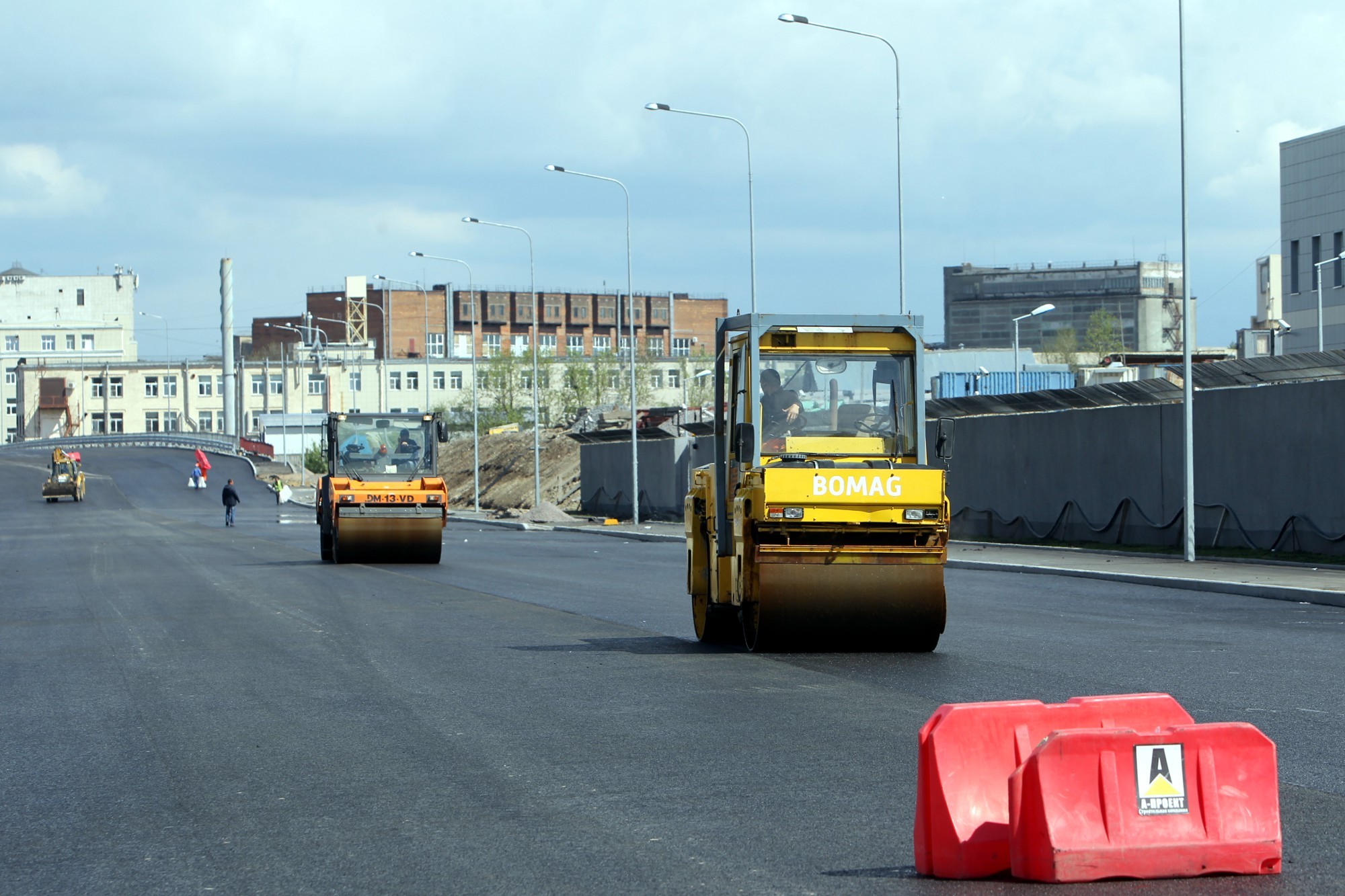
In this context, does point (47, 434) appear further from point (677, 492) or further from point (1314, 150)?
point (1314, 150)

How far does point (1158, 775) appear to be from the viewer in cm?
549

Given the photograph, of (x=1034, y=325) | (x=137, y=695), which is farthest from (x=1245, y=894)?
(x=1034, y=325)

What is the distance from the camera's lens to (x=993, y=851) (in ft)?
18.9

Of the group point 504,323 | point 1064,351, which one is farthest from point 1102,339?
point 504,323

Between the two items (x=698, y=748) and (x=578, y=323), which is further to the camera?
(x=578, y=323)

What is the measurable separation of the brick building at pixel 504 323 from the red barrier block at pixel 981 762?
133 meters

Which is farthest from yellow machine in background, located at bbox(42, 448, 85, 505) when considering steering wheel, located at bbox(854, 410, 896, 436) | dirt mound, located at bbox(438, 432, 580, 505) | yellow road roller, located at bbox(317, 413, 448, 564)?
steering wheel, located at bbox(854, 410, 896, 436)

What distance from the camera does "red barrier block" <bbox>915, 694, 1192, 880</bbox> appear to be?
5699 mm

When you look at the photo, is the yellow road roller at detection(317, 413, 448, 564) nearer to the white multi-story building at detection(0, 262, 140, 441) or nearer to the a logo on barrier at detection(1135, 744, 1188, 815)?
the a logo on barrier at detection(1135, 744, 1188, 815)

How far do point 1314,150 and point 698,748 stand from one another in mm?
60988

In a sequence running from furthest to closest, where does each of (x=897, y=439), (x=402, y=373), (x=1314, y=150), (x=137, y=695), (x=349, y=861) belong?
(x=402, y=373), (x=1314, y=150), (x=897, y=439), (x=137, y=695), (x=349, y=861)

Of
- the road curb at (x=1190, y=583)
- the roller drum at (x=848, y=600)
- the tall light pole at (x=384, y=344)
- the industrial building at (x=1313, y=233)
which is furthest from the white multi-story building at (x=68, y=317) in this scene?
the roller drum at (x=848, y=600)

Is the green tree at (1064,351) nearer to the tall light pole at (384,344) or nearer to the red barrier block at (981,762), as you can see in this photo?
the tall light pole at (384,344)

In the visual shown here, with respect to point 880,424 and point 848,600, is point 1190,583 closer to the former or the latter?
point 880,424
